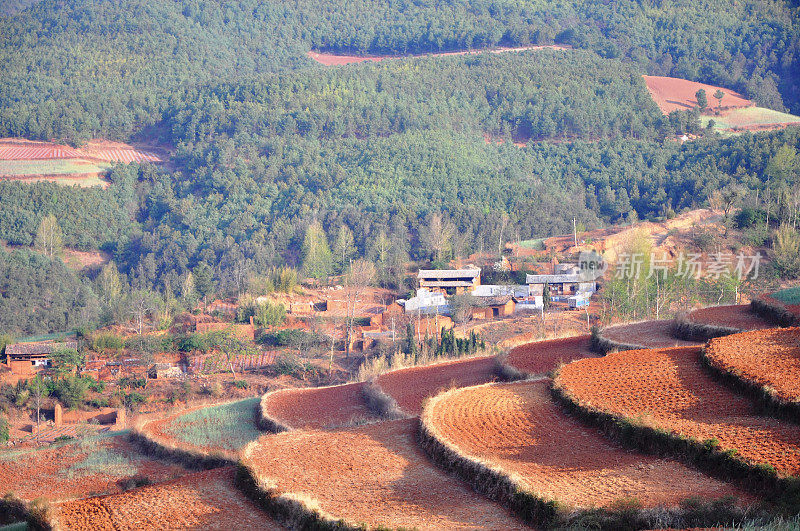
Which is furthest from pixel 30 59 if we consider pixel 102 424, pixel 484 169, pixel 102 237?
pixel 102 424

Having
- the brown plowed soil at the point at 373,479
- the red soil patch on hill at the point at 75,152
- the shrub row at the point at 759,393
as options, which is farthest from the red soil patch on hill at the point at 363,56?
the brown plowed soil at the point at 373,479

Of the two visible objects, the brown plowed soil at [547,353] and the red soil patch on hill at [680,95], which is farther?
the red soil patch on hill at [680,95]

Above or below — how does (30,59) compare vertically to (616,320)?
above

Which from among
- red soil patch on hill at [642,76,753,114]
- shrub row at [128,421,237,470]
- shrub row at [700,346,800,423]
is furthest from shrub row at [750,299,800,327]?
red soil patch on hill at [642,76,753,114]

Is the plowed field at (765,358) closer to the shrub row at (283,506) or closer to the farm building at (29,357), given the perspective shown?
the shrub row at (283,506)

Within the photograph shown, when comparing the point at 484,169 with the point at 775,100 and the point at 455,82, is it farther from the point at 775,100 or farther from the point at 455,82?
the point at 775,100
